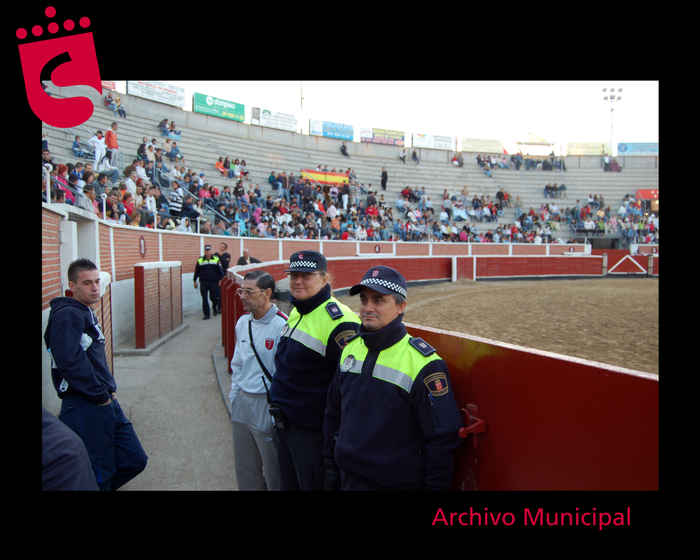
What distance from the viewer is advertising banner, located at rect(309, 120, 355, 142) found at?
38.0m

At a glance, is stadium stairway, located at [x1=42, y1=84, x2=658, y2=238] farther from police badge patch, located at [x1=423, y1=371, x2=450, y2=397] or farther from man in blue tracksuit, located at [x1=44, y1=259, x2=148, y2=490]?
police badge patch, located at [x1=423, y1=371, x2=450, y2=397]

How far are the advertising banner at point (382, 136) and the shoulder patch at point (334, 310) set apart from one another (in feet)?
130

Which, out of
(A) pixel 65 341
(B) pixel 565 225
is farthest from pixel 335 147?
(A) pixel 65 341

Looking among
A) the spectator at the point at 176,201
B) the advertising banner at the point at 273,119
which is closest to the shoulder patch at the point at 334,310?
the spectator at the point at 176,201

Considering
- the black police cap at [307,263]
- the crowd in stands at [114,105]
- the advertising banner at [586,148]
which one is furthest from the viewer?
the advertising banner at [586,148]

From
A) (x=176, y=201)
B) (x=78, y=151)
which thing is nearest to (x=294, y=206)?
(x=176, y=201)

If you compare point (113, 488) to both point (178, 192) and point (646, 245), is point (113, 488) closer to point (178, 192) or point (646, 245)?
point (178, 192)

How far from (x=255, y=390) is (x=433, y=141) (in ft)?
144

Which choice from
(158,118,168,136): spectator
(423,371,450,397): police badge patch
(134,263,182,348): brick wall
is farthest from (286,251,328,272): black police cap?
(158,118,168,136): spectator

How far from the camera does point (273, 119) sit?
114 ft

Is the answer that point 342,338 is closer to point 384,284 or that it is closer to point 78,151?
point 384,284

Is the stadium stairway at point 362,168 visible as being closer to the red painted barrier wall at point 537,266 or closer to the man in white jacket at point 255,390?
the red painted barrier wall at point 537,266

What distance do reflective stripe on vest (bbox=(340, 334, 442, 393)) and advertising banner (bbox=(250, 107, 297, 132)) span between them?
34181mm

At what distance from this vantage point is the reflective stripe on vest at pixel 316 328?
247 cm
